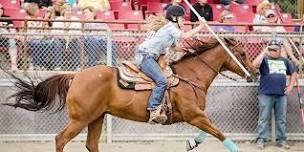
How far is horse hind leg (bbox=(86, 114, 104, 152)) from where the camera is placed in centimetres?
1060

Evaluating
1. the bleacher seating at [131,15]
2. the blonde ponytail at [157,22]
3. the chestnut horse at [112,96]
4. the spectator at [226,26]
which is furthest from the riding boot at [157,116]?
the bleacher seating at [131,15]

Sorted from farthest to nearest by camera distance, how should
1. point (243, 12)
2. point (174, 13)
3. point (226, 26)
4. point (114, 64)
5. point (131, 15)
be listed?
1. point (243, 12)
2. point (131, 15)
3. point (226, 26)
4. point (114, 64)
5. point (174, 13)

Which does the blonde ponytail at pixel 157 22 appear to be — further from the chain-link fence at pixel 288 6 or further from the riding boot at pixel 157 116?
the chain-link fence at pixel 288 6

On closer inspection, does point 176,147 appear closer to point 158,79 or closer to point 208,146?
point 208,146

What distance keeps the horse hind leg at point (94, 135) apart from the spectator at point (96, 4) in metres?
5.75

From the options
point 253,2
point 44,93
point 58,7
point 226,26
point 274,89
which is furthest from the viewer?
point 253,2

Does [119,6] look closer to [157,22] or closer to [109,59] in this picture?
[109,59]

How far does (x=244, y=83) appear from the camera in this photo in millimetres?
13211

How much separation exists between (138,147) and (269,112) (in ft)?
8.05

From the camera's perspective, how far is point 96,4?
16500mm

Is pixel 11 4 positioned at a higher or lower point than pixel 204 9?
higher

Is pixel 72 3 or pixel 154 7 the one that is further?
pixel 154 7

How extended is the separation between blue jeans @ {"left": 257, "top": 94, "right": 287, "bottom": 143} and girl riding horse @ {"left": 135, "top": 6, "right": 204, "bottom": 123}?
9.50ft

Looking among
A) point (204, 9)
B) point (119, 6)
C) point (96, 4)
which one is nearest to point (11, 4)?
point (96, 4)
